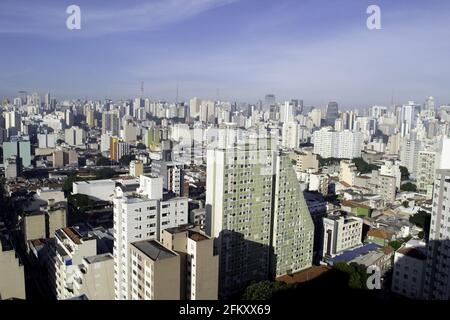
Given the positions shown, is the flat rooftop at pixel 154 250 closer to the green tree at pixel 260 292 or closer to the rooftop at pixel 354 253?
the green tree at pixel 260 292

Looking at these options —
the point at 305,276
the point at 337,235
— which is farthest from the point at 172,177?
the point at 305,276

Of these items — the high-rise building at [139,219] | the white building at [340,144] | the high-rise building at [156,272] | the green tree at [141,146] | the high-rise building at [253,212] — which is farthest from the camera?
the green tree at [141,146]

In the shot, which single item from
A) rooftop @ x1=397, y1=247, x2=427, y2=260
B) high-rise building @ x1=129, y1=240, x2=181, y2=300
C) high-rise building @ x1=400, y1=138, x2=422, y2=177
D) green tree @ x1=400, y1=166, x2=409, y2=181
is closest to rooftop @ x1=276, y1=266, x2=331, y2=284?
rooftop @ x1=397, y1=247, x2=427, y2=260

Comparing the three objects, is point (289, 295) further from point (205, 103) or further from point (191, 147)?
point (205, 103)

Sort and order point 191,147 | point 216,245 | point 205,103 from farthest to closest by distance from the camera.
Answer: point 205,103, point 191,147, point 216,245

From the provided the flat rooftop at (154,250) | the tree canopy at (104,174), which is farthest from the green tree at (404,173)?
the flat rooftop at (154,250)

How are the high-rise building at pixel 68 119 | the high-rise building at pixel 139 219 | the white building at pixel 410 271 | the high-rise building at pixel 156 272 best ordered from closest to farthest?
the high-rise building at pixel 156 272
the high-rise building at pixel 139 219
the white building at pixel 410 271
the high-rise building at pixel 68 119

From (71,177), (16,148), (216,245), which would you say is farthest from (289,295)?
(16,148)

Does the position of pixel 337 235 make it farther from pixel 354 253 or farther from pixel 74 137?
pixel 74 137
